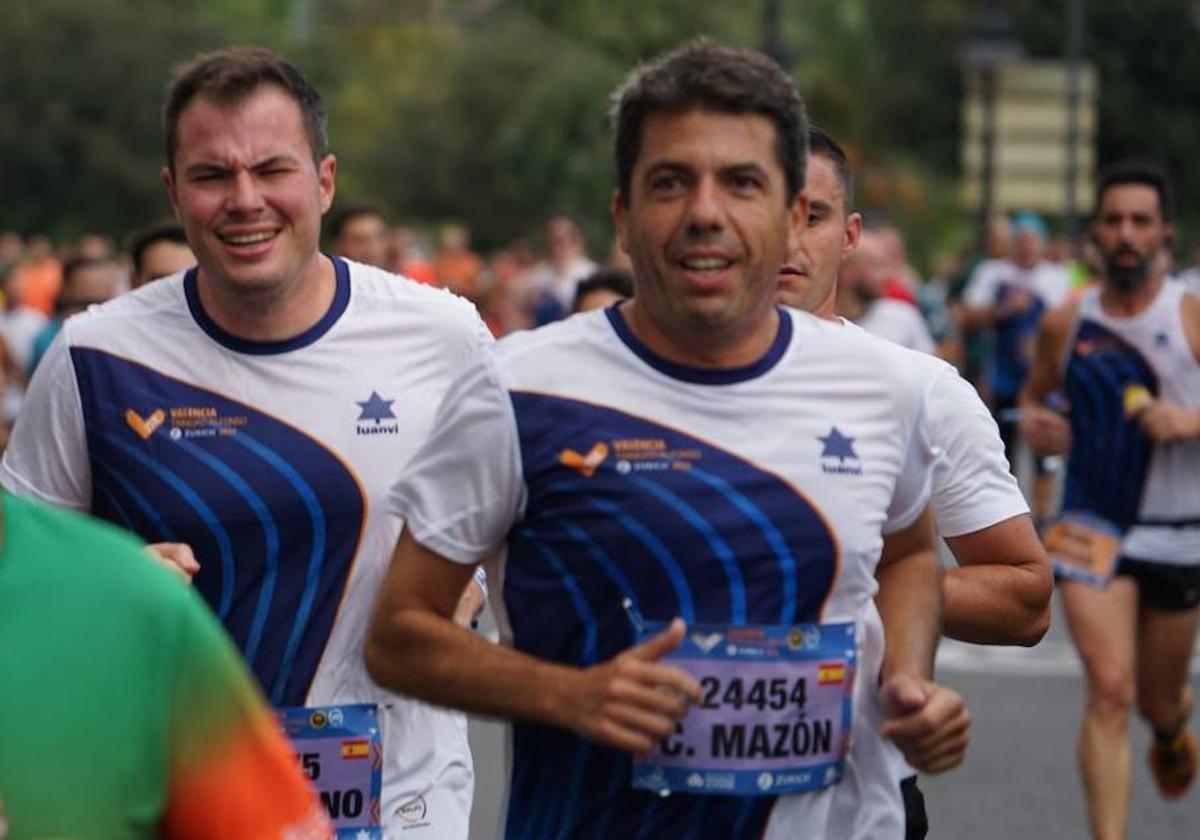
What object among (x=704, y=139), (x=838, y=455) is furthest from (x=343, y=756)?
(x=704, y=139)

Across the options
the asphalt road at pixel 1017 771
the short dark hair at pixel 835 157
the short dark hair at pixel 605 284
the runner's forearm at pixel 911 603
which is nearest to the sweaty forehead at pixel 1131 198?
the short dark hair at pixel 605 284

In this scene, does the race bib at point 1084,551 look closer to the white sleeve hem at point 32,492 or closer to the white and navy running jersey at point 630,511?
the white sleeve hem at point 32,492

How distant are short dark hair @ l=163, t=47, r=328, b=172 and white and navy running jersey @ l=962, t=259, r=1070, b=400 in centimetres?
1789

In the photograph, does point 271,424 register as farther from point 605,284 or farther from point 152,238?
point 605,284

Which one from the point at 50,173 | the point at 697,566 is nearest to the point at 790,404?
the point at 697,566

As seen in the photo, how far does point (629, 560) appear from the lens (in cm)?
431

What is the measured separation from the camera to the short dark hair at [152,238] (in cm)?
880

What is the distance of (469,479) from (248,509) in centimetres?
121

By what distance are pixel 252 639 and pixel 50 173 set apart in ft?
182

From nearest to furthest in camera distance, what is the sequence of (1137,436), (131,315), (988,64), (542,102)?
1. (131,315)
2. (1137,436)
3. (988,64)
4. (542,102)

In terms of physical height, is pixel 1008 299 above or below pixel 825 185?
above

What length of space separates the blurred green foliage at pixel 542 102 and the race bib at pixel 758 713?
157 feet

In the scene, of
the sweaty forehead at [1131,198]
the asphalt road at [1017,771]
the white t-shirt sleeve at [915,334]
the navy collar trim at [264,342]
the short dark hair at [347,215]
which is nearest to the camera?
the navy collar trim at [264,342]

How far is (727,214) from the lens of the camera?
425 cm
